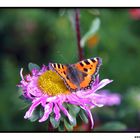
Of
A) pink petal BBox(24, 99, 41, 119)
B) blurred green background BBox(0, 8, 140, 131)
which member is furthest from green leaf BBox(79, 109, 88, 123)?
blurred green background BBox(0, 8, 140, 131)

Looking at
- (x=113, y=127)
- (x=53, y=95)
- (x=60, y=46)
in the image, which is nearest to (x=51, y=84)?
(x=53, y=95)

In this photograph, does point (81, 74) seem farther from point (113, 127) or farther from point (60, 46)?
point (60, 46)

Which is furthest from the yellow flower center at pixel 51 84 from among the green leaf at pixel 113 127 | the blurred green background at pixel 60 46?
the blurred green background at pixel 60 46

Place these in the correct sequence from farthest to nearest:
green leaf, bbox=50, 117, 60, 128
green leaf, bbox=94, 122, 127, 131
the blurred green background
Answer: the blurred green background, green leaf, bbox=94, 122, 127, 131, green leaf, bbox=50, 117, 60, 128

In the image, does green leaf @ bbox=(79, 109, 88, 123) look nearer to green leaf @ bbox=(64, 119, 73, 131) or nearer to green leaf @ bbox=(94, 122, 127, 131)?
green leaf @ bbox=(64, 119, 73, 131)

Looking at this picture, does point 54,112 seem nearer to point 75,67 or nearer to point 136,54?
point 75,67
